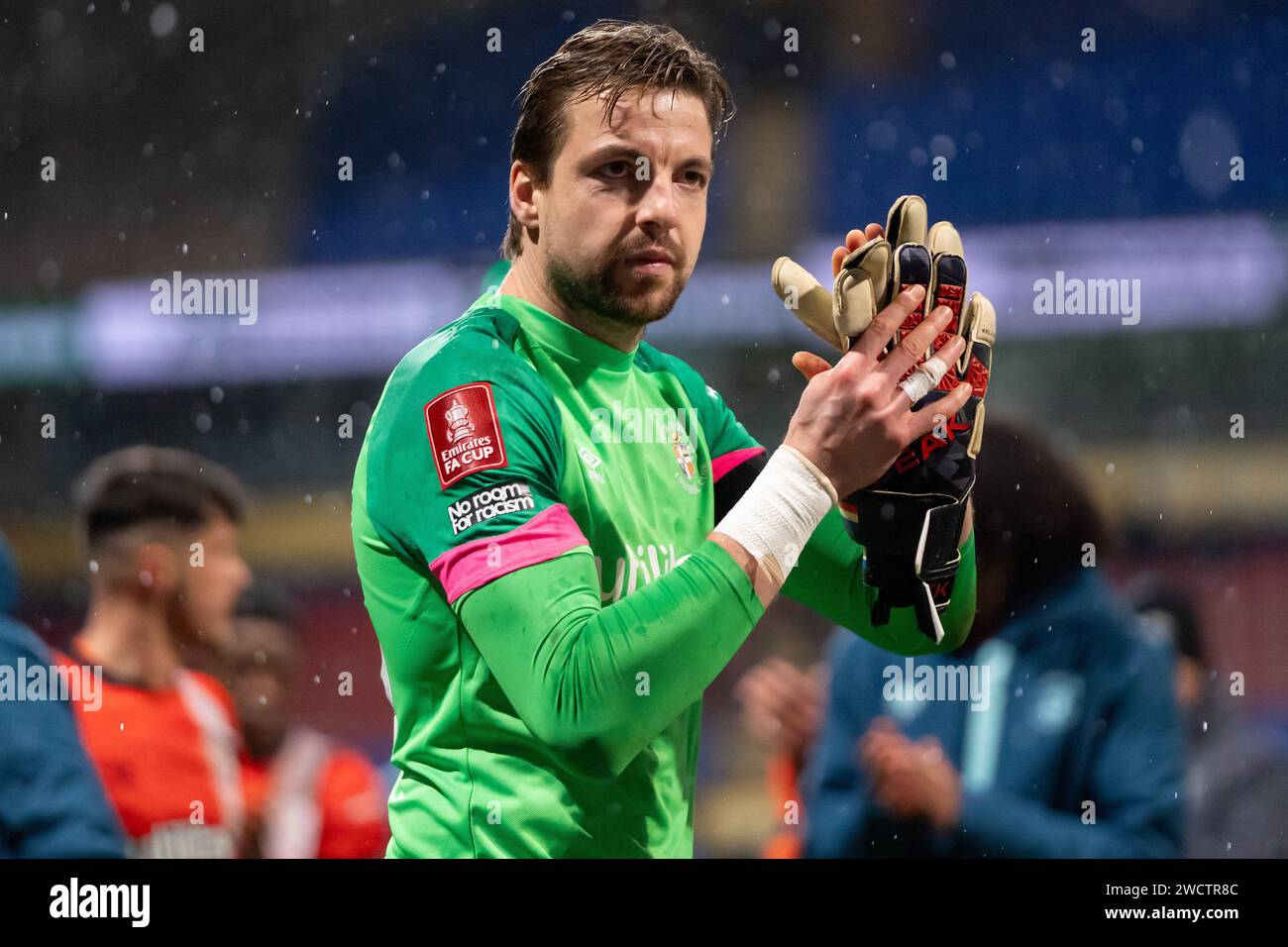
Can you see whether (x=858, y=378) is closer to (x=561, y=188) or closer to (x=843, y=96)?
(x=561, y=188)

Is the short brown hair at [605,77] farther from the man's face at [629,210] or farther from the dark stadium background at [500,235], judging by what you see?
the dark stadium background at [500,235]

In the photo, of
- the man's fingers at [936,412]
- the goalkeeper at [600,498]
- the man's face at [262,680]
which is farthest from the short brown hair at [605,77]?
the man's face at [262,680]

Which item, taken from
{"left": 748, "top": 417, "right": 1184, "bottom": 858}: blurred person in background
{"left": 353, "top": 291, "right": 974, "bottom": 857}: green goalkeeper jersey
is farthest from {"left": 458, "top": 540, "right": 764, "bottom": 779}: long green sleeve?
{"left": 748, "top": 417, "right": 1184, "bottom": 858}: blurred person in background

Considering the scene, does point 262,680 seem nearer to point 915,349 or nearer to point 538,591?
point 538,591

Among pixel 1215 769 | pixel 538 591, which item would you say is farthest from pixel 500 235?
pixel 538 591

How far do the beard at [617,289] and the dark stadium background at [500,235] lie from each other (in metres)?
2.60

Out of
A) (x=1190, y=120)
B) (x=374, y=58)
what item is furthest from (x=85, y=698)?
(x=1190, y=120)

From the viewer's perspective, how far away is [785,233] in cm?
419

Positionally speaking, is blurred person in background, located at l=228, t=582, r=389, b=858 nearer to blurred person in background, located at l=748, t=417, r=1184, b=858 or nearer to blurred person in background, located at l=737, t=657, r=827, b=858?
blurred person in background, located at l=737, t=657, r=827, b=858

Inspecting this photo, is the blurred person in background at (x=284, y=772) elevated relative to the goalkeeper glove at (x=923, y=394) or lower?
lower

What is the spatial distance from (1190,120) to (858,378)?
3.98 m

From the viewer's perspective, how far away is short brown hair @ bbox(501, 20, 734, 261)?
1.68 m

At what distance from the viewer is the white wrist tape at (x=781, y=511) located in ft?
4.79
